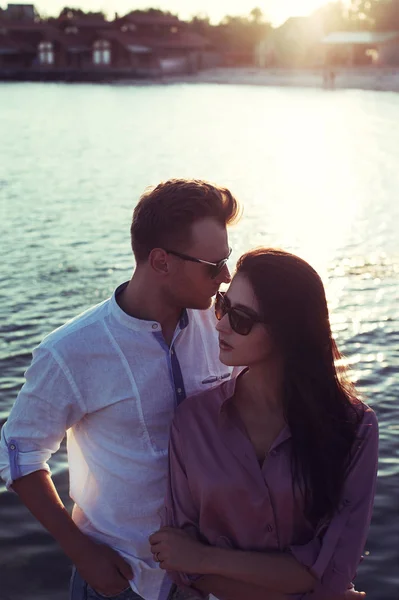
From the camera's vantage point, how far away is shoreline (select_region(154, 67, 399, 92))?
227 ft

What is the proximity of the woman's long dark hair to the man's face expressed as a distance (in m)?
0.21

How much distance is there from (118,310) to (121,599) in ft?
2.87

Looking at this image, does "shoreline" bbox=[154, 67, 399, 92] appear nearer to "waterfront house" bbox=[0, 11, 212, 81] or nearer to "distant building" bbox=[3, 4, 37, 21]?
"waterfront house" bbox=[0, 11, 212, 81]

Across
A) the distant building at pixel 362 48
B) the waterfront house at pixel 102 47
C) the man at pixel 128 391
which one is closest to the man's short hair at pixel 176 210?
the man at pixel 128 391

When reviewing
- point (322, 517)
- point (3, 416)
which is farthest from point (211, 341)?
point (3, 416)

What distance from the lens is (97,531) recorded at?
279 centimetres

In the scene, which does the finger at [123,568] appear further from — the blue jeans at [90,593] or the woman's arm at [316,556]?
the woman's arm at [316,556]

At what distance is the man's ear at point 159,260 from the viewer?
2723 millimetres

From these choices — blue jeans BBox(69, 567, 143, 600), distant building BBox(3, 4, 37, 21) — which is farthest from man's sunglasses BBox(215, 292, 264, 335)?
distant building BBox(3, 4, 37, 21)

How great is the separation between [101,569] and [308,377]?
2.74ft

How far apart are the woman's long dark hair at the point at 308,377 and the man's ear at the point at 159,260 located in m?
0.29

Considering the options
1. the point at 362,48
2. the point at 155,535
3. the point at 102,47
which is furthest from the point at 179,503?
the point at 102,47

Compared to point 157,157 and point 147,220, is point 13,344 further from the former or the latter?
point 157,157

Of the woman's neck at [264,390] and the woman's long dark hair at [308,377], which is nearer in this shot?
the woman's long dark hair at [308,377]
